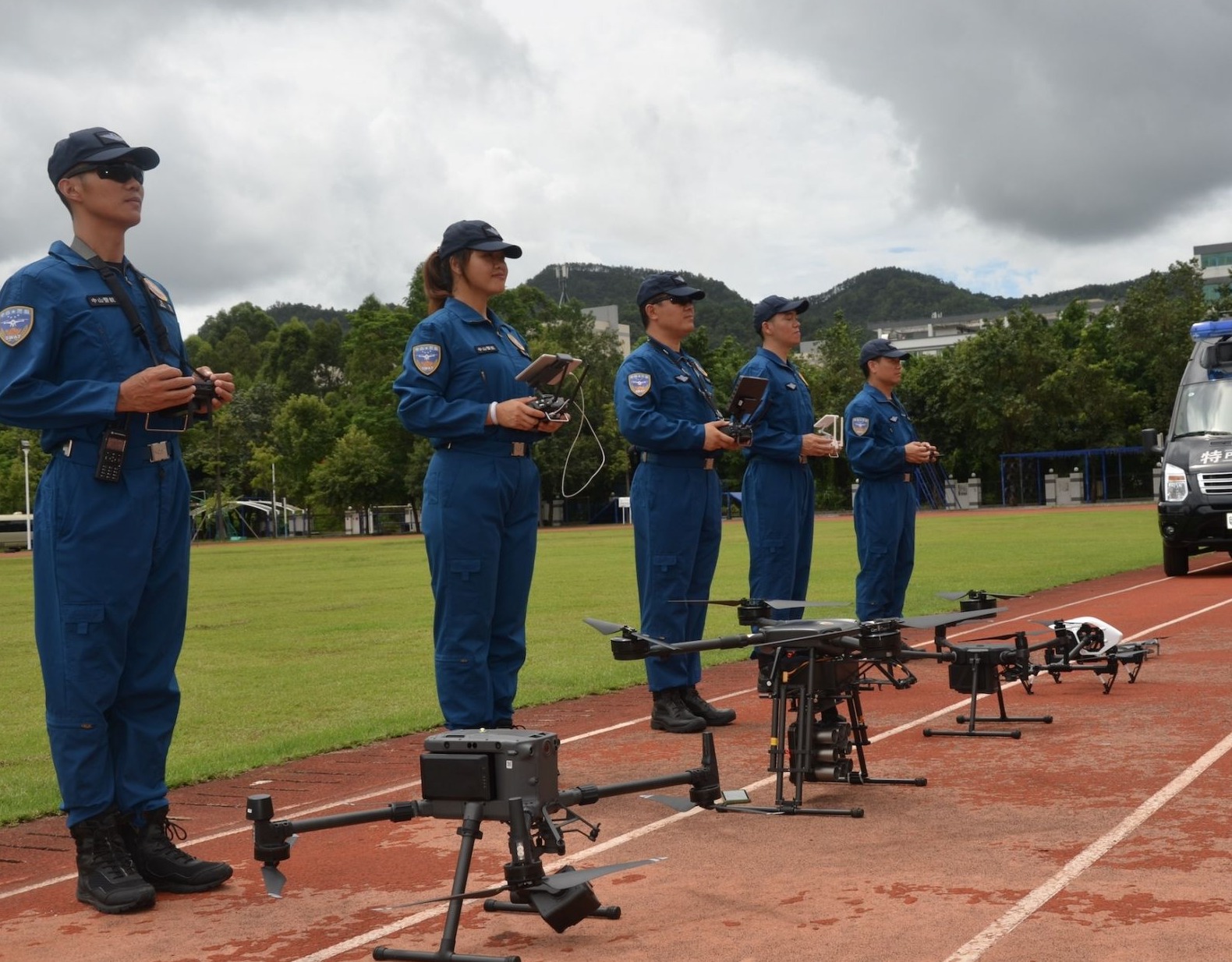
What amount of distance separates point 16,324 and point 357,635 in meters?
11.4

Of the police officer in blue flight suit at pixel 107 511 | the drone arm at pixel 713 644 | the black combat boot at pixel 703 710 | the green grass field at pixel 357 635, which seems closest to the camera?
the drone arm at pixel 713 644

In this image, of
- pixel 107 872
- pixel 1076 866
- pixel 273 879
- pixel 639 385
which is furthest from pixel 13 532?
pixel 1076 866

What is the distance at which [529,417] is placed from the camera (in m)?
6.25

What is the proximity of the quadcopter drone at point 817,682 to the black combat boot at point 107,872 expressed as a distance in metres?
2.04

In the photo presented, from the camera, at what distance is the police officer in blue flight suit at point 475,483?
634 centimetres

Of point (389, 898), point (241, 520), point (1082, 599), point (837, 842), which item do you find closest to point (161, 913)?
point (389, 898)

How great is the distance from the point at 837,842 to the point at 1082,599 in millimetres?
12211

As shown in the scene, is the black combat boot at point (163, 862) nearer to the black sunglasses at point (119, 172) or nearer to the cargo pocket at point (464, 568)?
the cargo pocket at point (464, 568)

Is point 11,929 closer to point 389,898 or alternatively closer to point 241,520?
point 389,898

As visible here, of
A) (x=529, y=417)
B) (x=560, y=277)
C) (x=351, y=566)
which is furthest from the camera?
(x=560, y=277)

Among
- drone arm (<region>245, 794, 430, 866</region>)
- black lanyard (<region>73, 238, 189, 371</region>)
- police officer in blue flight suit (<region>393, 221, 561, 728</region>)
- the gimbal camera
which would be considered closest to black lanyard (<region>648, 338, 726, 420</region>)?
police officer in blue flight suit (<region>393, 221, 561, 728</region>)

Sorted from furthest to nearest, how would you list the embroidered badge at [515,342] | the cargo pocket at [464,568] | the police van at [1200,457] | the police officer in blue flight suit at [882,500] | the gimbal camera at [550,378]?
the police van at [1200,457]
the police officer in blue flight suit at [882,500]
the embroidered badge at [515,342]
the cargo pocket at [464,568]
the gimbal camera at [550,378]

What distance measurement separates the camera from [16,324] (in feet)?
16.6

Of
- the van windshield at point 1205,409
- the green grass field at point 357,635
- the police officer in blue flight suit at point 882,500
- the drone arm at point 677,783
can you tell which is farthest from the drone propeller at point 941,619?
the van windshield at point 1205,409
